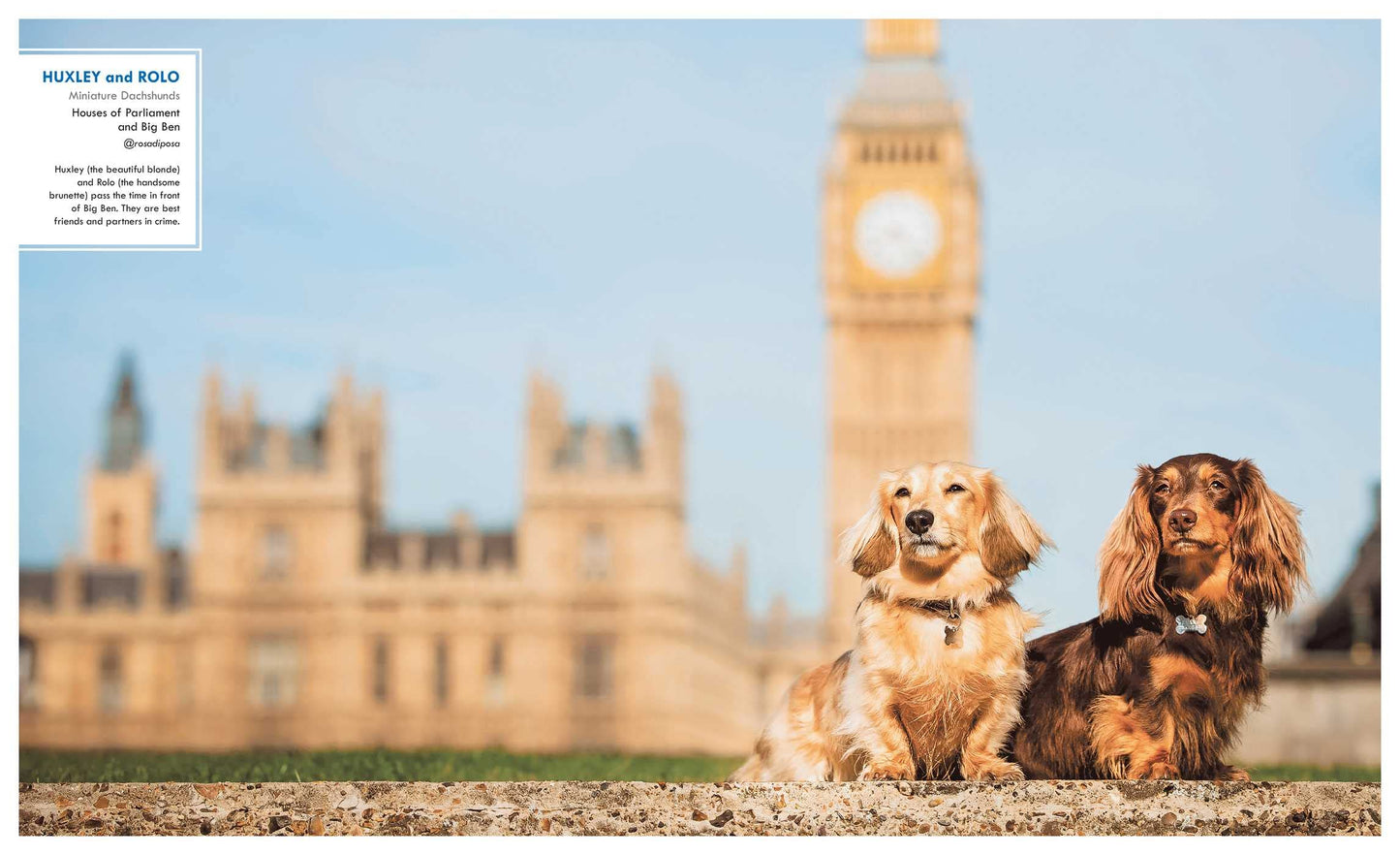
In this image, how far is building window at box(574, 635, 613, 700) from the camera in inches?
1746

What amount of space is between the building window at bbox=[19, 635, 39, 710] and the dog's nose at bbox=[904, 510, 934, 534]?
137 ft

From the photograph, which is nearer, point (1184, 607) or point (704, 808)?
point (1184, 607)

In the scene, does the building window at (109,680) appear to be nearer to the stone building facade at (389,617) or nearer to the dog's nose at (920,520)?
the stone building facade at (389,617)

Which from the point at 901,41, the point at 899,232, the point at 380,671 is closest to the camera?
the point at 380,671

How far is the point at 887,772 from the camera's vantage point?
577 cm

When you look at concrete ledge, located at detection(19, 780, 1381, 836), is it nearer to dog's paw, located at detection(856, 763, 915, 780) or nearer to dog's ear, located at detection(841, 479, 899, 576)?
dog's paw, located at detection(856, 763, 915, 780)

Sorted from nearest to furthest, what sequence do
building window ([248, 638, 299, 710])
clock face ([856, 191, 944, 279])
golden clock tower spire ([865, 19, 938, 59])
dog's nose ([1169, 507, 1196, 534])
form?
dog's nose ([1169, 507, 1196, 534]), building window ([248, 638, 299, 710]), clock face ([856, 191, 944, 279]), golden clock tower spire ([865, 19, 938, 59])

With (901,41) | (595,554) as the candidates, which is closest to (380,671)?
(595,554)

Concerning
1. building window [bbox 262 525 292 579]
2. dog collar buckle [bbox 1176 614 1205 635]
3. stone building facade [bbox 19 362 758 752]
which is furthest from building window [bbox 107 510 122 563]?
dog collar buckle [bbox 1176 614 1205 635]

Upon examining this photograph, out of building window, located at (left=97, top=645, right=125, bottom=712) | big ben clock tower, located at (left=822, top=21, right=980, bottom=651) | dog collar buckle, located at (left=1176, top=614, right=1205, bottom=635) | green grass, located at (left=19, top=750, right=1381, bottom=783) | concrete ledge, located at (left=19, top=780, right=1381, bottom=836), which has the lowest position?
building window, located at (left=97, top=645, right=125, bottom=712)

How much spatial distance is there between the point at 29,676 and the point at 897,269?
23.2 metres

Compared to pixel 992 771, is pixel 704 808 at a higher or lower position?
lower

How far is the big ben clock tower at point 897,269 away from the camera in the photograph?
49.5 metres

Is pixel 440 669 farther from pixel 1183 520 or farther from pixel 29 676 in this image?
pixel 1183 520
